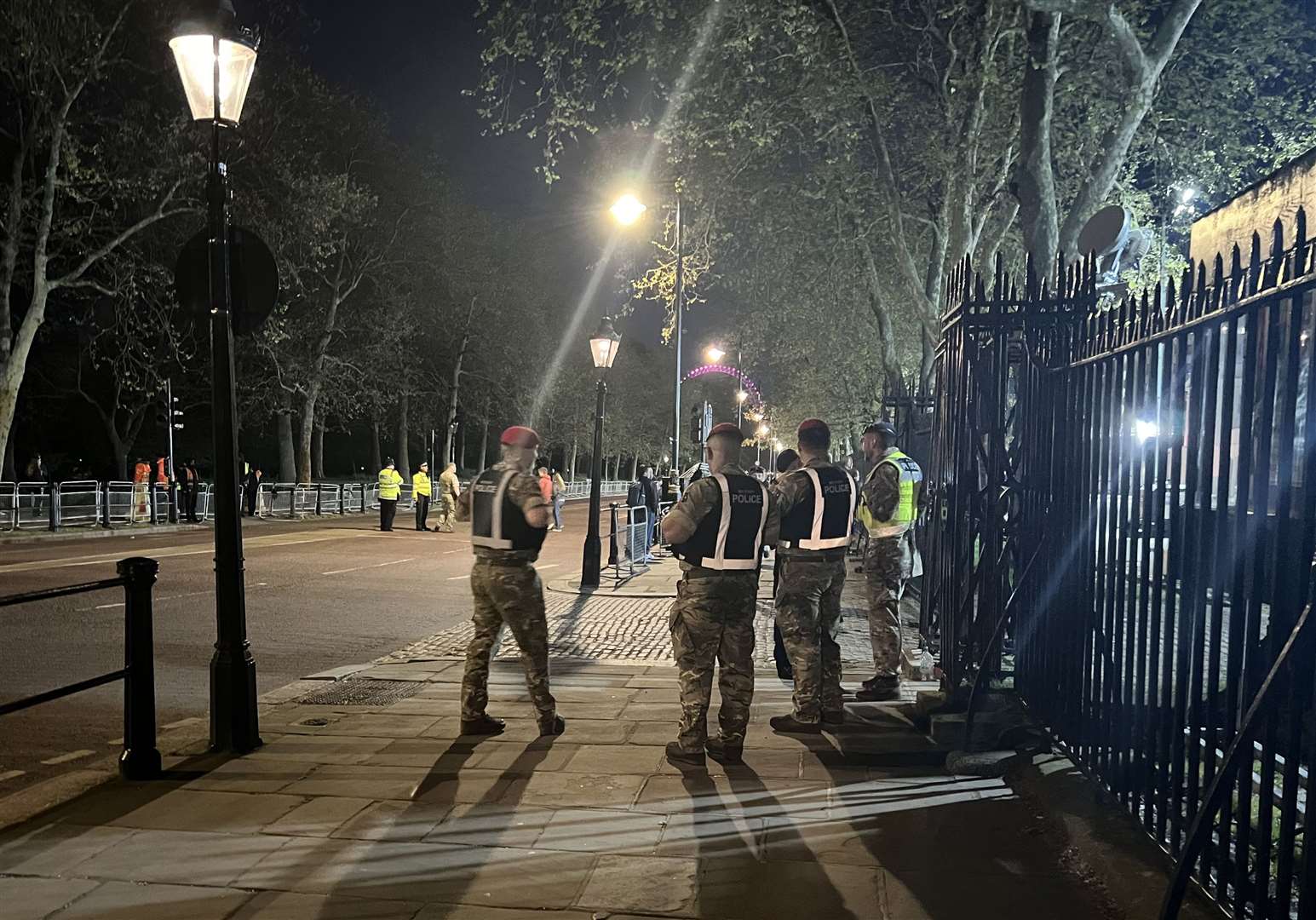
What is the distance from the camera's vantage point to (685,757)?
5199mm

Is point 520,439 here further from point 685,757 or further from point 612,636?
point 612,636

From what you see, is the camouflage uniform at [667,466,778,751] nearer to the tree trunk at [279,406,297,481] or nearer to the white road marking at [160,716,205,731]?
the white road marking at [160,716,205,731]

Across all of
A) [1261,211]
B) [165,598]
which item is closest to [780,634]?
[165,598]

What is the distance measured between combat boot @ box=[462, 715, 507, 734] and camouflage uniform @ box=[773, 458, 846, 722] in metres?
1.88

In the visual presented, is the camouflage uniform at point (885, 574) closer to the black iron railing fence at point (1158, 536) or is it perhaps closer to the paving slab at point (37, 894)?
the black iron railing fence at point (1158, 536)

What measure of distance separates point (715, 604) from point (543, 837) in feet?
5.22

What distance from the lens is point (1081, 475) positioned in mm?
4660

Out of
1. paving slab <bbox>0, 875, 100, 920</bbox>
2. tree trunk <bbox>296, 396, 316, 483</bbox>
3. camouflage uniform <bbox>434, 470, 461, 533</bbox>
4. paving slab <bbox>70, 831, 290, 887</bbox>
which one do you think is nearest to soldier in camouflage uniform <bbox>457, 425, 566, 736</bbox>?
paving slab <bbox>70, 831, 290, 887</bbox>

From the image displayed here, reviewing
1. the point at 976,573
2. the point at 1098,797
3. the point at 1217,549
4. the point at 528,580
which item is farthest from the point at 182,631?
the point at 1217,549

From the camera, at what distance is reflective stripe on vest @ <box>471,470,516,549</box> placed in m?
5.64

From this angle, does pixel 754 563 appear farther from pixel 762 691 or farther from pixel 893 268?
pixel 893 268

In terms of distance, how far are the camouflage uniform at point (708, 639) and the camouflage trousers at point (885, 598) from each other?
191 cm

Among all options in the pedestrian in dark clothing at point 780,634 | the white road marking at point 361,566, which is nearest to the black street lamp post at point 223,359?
the pedestrian in dark clothing at point 780,634

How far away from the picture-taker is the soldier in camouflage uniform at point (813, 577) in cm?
587
